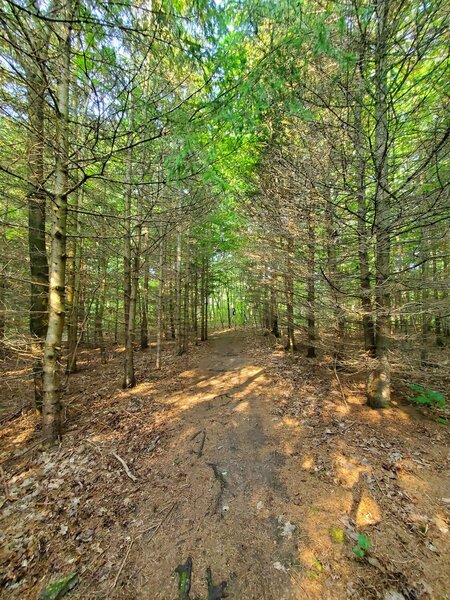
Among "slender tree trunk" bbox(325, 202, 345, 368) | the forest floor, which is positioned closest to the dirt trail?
the forest floor

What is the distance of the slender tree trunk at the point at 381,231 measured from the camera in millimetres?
3924

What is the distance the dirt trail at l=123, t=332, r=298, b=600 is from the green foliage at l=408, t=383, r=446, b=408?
300 cm

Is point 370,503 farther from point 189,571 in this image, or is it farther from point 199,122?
point 199,122

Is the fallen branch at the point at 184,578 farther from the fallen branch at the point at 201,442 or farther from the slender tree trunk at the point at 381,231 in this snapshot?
the slender tree trunk at the point at 381,231

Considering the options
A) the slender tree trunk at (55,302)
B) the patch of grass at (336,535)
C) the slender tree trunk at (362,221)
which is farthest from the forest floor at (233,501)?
the slender tree trunk at (362,221)

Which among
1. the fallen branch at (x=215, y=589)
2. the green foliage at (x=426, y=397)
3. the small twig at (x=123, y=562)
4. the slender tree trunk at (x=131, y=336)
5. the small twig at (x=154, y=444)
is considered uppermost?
the slender tree trunk at (x=131, y=336)

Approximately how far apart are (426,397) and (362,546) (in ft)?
13.0

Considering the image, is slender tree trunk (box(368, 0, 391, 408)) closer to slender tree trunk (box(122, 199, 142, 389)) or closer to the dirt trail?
the dirt trail

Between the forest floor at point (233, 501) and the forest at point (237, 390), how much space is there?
2cm

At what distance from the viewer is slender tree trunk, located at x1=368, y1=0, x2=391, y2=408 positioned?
3.92 meters

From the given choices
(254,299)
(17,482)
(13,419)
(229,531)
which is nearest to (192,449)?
(229,531)

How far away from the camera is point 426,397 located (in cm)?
534

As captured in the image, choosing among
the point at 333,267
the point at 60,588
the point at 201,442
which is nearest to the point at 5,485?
the point at 60,588

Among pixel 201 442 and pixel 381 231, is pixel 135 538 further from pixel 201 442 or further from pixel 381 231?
pixel 381 231
